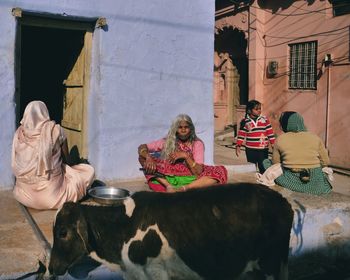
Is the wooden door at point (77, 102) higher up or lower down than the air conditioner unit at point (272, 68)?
lower down

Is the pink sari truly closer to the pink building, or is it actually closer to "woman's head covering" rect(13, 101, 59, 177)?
"woman's head covering" rect(13, 101, 59, 177)

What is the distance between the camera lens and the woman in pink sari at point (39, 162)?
4621mm

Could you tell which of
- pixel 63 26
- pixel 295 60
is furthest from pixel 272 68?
pixel 63 26

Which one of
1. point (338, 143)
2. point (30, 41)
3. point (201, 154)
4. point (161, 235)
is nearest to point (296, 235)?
point (201, 154)

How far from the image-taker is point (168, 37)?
20.9 ft

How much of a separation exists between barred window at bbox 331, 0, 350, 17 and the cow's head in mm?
10224

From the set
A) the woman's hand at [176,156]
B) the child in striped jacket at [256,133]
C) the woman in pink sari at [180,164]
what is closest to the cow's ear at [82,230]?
the woman in pink sari at [180,164]

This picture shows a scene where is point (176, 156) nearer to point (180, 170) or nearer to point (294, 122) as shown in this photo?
point (180, 170)

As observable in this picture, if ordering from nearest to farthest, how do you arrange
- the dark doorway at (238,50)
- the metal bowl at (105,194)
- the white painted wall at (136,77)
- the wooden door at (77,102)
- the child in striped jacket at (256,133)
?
the metal bowl at (105,194) → the white painted wall at (136,77) → the wooden door at (77,102) → the child in striped jacket at (256,133) → the dark doorway at (238,50)

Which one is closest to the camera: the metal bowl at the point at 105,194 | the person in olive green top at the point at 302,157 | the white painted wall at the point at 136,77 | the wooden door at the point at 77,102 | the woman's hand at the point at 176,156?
the metal bowl at the point at 105,194

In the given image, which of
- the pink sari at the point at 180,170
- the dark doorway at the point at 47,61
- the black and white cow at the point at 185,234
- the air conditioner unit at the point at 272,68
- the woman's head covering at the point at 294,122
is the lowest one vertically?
the black and white cow at the point at 185,234

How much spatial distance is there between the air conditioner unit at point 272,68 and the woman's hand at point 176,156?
9214 millimetres

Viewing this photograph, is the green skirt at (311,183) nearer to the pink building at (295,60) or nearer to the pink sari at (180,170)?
the pink sari at (180,170)

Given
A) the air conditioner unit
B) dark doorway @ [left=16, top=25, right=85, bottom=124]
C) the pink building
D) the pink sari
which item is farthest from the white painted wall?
the air conditioner unit
